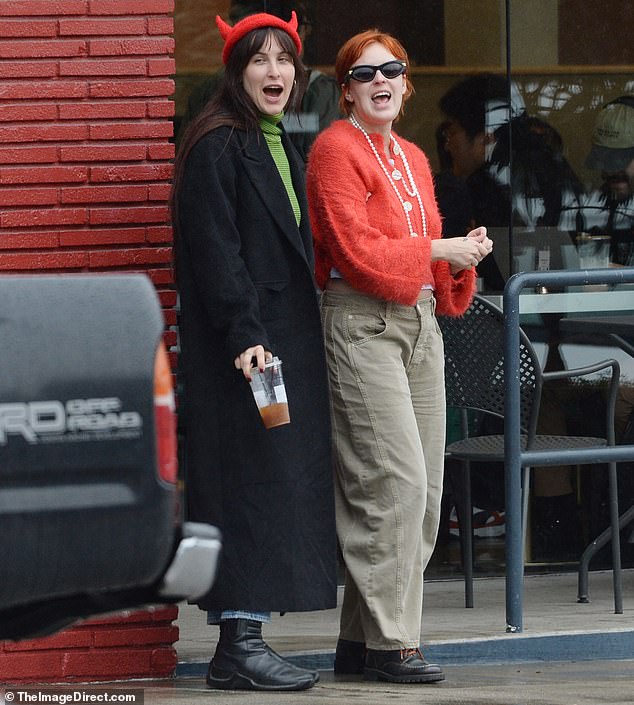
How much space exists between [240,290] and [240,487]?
618 millimetres

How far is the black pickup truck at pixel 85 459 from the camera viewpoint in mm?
3373

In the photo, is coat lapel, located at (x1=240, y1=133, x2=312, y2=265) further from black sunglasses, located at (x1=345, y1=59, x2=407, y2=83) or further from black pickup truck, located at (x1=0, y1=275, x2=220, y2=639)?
black pickup truck, located at (x1=0, y1=275, x2=220, y2=639)

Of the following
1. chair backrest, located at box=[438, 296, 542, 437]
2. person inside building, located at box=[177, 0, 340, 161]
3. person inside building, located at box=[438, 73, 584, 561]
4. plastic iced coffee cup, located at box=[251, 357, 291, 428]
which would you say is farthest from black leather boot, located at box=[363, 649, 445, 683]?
person inside building, located at box=[177, 0, 340, 161]

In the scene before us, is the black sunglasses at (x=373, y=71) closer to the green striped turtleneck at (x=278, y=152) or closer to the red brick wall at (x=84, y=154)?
the green striped turtleneck at (x=278, y=152)

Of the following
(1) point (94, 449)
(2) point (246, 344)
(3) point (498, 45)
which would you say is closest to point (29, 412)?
(1) point (94, 449)

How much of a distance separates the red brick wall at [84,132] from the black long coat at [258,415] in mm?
305

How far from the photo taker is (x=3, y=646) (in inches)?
210

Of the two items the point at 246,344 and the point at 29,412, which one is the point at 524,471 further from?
the point at 29,412

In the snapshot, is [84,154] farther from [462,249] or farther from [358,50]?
[462,249]

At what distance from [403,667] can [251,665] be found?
466mm

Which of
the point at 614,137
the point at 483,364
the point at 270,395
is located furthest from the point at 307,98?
the point at 270,395

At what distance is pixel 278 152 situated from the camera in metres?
5.21

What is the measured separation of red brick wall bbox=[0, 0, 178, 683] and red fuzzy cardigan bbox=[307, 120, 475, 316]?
511 mm

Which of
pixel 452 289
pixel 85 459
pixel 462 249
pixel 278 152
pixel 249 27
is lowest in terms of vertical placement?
pixel 85 459
